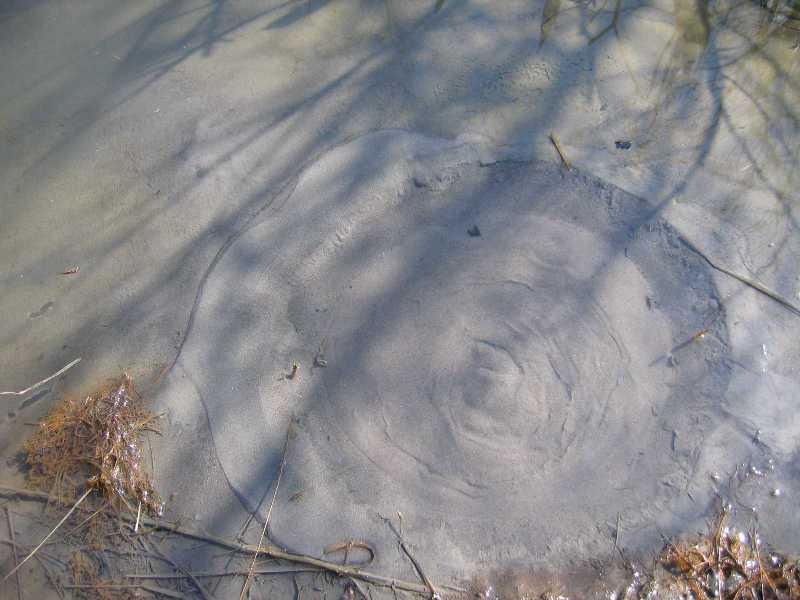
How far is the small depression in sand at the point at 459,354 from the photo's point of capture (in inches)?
101

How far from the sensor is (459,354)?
2.77 metres

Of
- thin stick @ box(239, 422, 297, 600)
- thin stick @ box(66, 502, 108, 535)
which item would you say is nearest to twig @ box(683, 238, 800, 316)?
thin stick @ box(239, 422, 297, 600)

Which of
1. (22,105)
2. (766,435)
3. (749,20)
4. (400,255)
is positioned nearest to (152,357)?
(400,255)

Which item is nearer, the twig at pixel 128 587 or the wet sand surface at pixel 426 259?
the twig at pixel 128 587

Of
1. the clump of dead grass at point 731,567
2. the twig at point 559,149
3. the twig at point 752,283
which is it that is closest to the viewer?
the clump of dead grass at point 731,567

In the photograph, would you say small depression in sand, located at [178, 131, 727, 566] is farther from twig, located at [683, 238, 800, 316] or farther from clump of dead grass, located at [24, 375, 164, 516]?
clump of dead grass, located at [24, 375, 164, 516]

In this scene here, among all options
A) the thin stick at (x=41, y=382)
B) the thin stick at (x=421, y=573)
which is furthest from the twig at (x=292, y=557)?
the thin stick at (x=41, y=382)

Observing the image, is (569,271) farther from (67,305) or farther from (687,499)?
(67,305)

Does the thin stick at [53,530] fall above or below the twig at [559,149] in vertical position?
below

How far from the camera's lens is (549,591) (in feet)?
8.02

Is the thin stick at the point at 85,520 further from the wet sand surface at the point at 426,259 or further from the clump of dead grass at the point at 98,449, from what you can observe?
the wet sand surface at the point at 426,259

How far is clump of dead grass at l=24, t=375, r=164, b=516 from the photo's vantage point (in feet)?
A: 8.65

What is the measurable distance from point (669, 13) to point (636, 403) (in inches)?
88.2

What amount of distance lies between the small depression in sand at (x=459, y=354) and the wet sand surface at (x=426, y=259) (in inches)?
0.5
